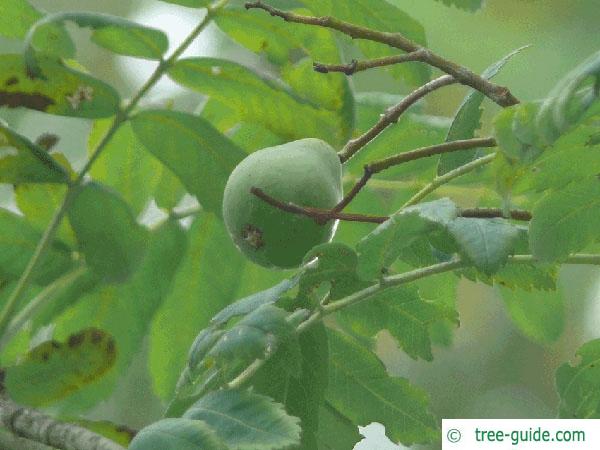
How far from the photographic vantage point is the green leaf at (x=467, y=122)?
1.22 m

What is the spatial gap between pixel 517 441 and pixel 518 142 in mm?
469

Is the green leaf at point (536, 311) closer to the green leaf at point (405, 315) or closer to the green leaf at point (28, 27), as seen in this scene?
the green leaf at point (405, 315)

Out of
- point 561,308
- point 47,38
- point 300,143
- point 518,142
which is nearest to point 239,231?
point 300,143

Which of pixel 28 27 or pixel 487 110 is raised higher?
pixel 487 110

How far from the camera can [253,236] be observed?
1.23m

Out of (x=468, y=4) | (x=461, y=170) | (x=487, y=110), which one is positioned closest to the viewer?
(x=461, y=170)

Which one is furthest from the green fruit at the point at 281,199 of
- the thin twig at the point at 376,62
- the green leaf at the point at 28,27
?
the green leaf at the point at 28,27

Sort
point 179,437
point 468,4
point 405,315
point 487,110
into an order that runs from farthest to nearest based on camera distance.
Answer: point 487,110 < point 468,4 < point 405,315 < point 179,437

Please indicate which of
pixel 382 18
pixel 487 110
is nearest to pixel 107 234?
pixel 382 18

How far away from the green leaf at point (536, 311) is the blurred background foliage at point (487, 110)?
49.4 inches

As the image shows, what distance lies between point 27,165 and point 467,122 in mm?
639

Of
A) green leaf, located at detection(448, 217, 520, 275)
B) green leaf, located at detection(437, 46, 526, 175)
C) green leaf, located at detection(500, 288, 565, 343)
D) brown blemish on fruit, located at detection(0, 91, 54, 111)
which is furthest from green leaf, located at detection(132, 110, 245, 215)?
green leaf, located at detection(448, 217, 520, 275)

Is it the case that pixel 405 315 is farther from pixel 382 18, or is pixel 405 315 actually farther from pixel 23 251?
pixel 23 251

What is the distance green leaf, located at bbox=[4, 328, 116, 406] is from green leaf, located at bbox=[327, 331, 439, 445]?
1.42ft
